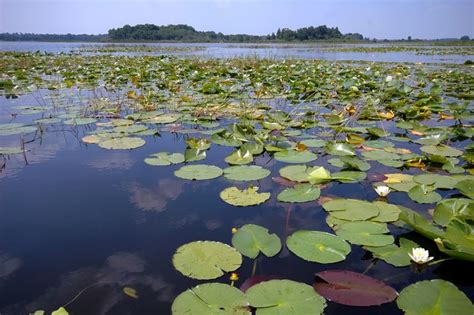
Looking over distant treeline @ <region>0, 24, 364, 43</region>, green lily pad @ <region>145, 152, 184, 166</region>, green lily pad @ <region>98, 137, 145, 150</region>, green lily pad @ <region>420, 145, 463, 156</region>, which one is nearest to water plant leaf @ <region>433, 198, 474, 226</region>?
green lily pad @ <region>420, 145, 463, 156</region>

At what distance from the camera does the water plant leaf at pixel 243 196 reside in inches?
77.9

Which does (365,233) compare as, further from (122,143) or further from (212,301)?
(122,143)

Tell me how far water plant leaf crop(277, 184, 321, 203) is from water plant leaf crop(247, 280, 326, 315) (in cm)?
76

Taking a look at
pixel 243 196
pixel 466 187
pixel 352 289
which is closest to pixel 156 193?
pixel 243 196

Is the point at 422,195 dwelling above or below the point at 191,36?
below

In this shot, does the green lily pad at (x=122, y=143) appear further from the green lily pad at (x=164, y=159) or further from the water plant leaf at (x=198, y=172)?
the water plant leaf at (x=198, y=172)

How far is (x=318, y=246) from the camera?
1519 millimetres

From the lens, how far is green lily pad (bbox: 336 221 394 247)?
5.11ft

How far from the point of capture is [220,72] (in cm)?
810

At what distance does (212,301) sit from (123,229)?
2.42 feet

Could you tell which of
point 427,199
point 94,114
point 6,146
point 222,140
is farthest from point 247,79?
point 427,199

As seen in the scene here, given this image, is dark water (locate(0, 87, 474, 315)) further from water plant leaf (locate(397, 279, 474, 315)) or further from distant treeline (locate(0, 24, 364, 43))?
distant treeline (locate(0, 24, 364, 43))

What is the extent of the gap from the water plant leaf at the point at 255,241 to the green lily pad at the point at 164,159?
114 cm

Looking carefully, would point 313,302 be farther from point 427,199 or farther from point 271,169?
point 271,169
